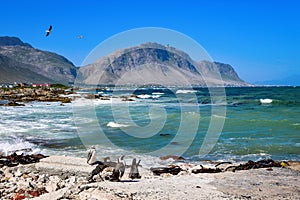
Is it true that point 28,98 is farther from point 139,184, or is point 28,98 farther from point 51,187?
point 139,184

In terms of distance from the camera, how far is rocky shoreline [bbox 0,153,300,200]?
598 cm

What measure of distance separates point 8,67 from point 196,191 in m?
214

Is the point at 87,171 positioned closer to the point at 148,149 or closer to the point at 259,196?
the point at 259,196

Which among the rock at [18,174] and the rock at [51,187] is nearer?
the rock at [51,187]

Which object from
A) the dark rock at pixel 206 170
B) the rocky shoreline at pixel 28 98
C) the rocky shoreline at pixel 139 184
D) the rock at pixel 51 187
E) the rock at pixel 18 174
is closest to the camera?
the rocky shoreline at pixel 139 184

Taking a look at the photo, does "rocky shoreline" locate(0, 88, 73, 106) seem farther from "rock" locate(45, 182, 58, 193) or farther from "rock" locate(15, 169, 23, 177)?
"rock" locate(45, 182, 58, 193)

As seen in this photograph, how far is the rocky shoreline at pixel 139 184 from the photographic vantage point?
598 cm

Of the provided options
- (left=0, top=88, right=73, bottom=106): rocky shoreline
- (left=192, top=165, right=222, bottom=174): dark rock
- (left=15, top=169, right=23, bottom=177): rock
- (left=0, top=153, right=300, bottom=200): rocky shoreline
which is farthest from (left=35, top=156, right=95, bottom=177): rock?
(left=0, top=88, right=73, bottom=106): rocky shoreline

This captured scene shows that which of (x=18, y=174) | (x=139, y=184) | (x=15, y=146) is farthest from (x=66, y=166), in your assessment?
(x=15, y=146)

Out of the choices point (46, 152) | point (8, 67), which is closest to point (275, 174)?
point (46, 152)

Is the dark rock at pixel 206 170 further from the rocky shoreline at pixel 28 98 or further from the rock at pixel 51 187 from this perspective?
the rocky shoreline at pixel 28 98

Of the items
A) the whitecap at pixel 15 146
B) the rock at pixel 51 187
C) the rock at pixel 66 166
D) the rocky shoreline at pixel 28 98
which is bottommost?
the whitecap at pixel 15 146

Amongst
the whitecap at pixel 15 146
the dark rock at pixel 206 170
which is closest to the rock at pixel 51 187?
the dark rock at pixel 206 170

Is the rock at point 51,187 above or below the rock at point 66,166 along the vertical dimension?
below
